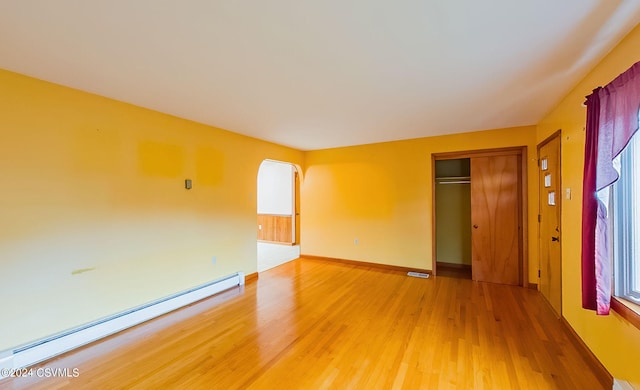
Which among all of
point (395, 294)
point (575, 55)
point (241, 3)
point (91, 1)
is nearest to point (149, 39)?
point (91, 1)

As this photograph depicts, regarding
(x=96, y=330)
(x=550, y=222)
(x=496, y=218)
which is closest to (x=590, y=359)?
(x=550, y=222)

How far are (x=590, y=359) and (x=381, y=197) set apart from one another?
Answer: 10.9ft

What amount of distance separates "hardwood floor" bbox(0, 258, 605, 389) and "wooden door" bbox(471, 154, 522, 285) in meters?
0.47

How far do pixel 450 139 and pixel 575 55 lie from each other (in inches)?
98.8

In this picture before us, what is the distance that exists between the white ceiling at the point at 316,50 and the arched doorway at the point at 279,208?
4395mm

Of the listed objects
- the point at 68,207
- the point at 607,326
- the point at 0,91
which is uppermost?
the point at 0,91

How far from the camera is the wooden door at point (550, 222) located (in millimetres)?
2914

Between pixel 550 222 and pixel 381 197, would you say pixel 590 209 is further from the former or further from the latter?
pixel 381 197

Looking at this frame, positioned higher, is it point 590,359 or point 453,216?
point 453,216

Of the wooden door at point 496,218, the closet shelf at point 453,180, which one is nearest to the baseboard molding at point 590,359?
the wooden door at point 496,218

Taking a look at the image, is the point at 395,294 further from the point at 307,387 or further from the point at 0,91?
the point at 0,91

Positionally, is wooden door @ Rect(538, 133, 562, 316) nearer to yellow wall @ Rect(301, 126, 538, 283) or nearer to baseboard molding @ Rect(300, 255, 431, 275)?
yellow wall @ Rect(301, 126, 538, 283)

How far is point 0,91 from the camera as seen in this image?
2072mm

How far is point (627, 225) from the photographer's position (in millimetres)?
1772
